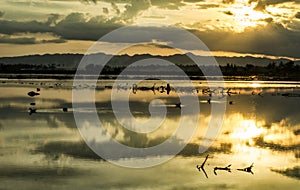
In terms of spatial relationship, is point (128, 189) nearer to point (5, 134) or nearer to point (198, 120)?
point (5, 134)

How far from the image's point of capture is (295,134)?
26.6 m

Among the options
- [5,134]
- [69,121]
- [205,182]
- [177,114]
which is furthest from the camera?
[177,114]

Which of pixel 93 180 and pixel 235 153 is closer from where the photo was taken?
pixel 93 180

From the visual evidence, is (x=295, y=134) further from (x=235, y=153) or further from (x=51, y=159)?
(x=51, y=159)

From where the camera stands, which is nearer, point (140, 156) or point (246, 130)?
point (140, 156)

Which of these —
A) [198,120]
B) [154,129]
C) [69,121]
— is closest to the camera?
[154,129]

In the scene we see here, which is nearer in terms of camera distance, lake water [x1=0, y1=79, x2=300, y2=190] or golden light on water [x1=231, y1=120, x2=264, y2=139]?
lake water [x1=0, y1=79, x2=300, y2=190]

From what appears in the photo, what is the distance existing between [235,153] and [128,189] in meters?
6.89

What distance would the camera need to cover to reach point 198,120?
29984mm

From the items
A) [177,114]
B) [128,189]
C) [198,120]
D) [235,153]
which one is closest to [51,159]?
[128,189]

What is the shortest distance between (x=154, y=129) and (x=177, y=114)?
24.2 ft

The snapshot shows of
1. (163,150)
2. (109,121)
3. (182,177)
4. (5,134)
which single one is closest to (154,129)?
(109,121)

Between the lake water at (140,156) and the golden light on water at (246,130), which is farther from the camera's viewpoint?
the golden light on water at (246,130)

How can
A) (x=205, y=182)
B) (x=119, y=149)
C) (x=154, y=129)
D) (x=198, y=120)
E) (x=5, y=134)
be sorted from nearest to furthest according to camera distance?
1. (x=205, y=182)
2. (x=119, y=149)
3. (x=5, y=134)
4. (x=154, y=129)
5. (x=198, y=120)
